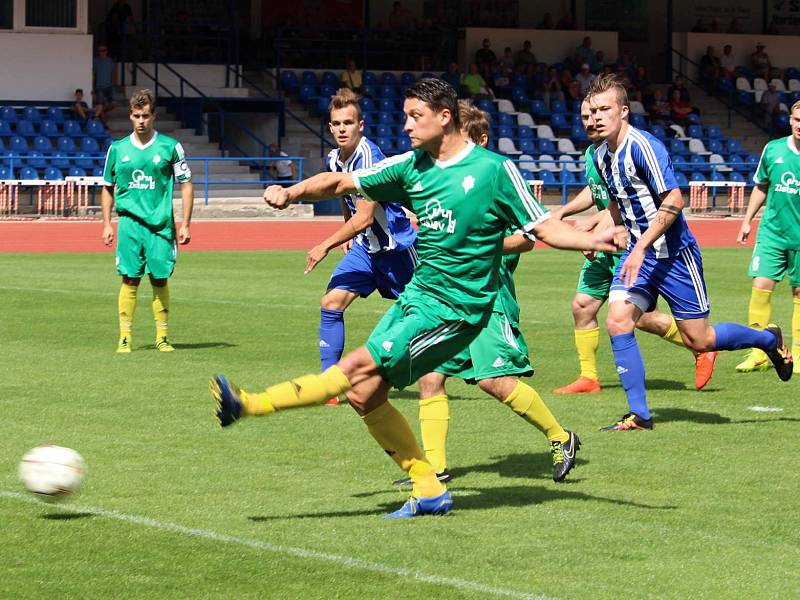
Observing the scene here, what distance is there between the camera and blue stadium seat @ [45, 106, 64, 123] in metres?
34.2

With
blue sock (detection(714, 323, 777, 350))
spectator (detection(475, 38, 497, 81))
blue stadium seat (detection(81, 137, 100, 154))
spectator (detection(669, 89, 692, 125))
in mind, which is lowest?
blue sock (detection(714, 323, 777, 350))

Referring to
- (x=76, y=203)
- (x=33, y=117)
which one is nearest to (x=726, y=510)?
(x=76, y=203)

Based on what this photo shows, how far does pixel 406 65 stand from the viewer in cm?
4138

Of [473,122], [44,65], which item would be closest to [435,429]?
[473,122]

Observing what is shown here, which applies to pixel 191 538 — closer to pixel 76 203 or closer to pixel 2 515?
pixel 2 515

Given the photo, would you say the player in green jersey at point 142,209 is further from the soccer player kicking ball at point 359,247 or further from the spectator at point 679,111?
the spectator at point 679,111

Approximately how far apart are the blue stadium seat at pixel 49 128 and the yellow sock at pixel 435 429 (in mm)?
27511

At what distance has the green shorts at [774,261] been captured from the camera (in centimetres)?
1199

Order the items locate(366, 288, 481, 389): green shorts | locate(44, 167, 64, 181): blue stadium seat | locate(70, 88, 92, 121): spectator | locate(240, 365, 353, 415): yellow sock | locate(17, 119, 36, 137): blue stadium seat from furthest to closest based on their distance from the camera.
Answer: locate(70, 88, 92, 121): spectator
locate(17, 119, 36, 137): blue stadium seat
locate(44, 167, 64, 181): blue stadium seat
locate(366, 288, 481, 389): green shorts
locate(240, 365, 353, 415): yellow sock

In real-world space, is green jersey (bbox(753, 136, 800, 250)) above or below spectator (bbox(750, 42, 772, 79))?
below

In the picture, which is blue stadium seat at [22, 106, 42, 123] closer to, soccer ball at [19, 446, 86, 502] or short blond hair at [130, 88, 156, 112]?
short blond hair at [130, 88, 156, 112]

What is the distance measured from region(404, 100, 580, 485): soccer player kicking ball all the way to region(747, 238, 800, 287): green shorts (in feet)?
15.7

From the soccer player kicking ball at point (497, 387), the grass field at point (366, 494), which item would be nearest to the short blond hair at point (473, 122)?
the soccer player kicking ball at point (497, 387)

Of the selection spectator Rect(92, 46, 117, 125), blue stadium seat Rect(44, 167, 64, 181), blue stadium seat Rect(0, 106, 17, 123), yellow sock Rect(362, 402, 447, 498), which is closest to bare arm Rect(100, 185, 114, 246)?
yellow sock Rect(362, 402, 447, 498)
